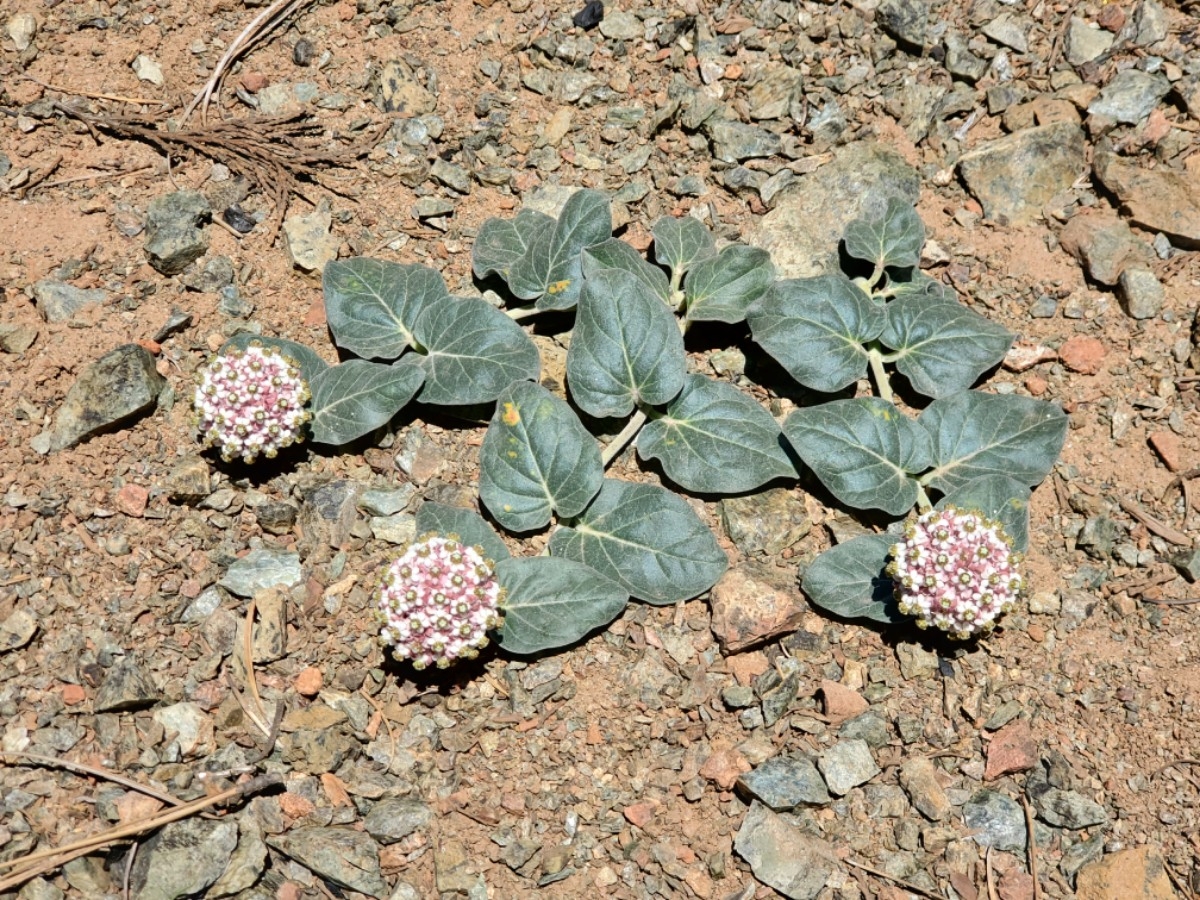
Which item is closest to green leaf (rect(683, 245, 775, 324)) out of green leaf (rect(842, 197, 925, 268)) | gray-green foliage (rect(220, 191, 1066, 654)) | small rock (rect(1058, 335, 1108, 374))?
gray-green foliage (rect(220, 191, 1066, 654))

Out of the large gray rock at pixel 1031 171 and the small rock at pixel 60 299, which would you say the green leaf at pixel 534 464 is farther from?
the large gray rock at pixel 1031 171

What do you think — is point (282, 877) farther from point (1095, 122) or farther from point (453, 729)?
point (1095, 122)

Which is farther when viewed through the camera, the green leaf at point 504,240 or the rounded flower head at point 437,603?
the green leaf at point 504,240

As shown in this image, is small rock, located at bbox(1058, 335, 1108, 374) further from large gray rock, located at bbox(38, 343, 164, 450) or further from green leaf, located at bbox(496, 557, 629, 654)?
large gray rock, located at bbox(38, 343, 164, 450)

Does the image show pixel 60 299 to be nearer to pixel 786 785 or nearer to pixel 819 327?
pixel 819 327

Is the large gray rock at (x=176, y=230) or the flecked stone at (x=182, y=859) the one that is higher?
the large gray rock at (x=176, y=230)

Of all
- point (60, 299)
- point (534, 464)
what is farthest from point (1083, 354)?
point (60, 299)

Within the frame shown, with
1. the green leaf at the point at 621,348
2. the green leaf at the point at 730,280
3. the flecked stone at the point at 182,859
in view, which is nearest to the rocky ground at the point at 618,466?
the flecked stone at the point at 182,859
